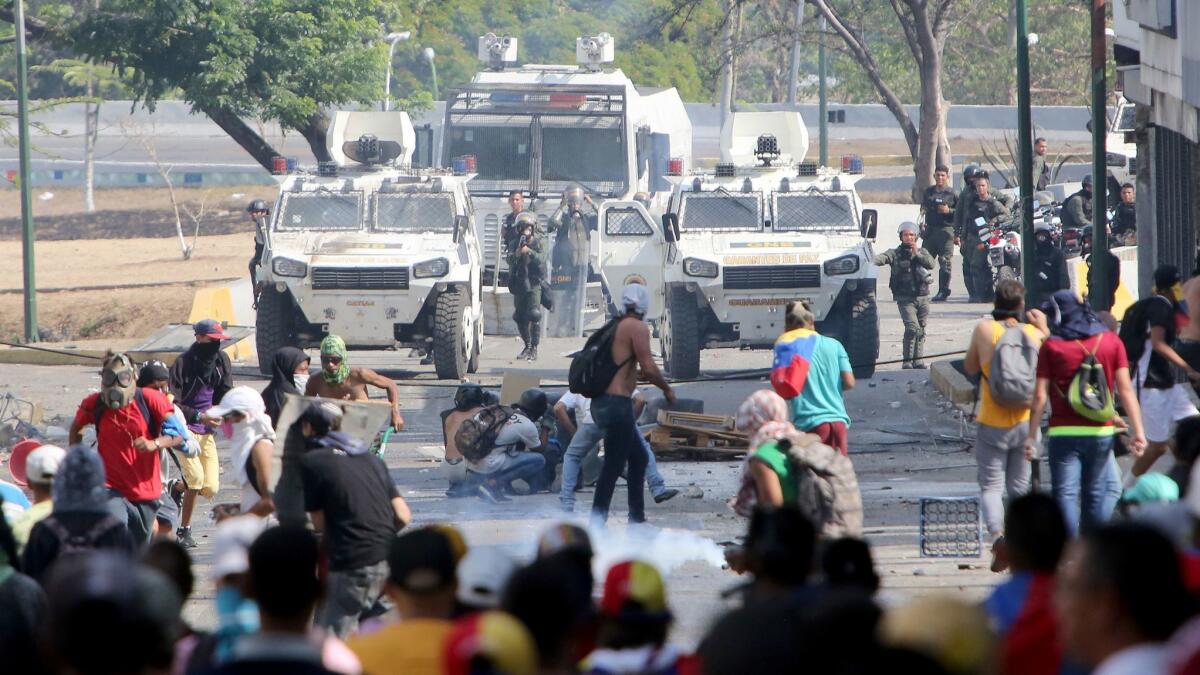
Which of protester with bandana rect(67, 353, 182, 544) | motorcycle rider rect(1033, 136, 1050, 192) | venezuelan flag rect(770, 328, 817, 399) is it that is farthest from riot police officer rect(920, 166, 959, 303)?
protester with bandana rect(67, 353, 182, 544)

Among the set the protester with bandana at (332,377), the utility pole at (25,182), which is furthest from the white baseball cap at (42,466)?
the utility pole at (25,182)

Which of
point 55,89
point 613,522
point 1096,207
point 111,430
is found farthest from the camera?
point 55,89

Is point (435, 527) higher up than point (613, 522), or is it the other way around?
point (435, 527)

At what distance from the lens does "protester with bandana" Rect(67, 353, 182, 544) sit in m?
8.77

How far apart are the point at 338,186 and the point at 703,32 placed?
118 feet

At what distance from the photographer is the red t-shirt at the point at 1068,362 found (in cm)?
832

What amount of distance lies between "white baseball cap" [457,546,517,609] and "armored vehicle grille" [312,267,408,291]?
13121 mm

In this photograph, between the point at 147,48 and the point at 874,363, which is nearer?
the point at 874,363

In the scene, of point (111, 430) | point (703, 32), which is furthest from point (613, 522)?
point (703, 32)

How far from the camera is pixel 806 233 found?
1780cm

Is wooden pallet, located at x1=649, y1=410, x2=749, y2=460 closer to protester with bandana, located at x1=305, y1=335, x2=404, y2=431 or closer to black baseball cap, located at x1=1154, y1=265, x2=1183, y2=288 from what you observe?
protester with bandana, located at x1=305, y1=335, x2=404, y2=431

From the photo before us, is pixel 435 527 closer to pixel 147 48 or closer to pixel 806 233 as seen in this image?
pixel 806 233

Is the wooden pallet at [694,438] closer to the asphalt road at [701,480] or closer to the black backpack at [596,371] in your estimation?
the asphalt road at [701,480]

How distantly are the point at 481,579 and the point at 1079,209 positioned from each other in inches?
760
